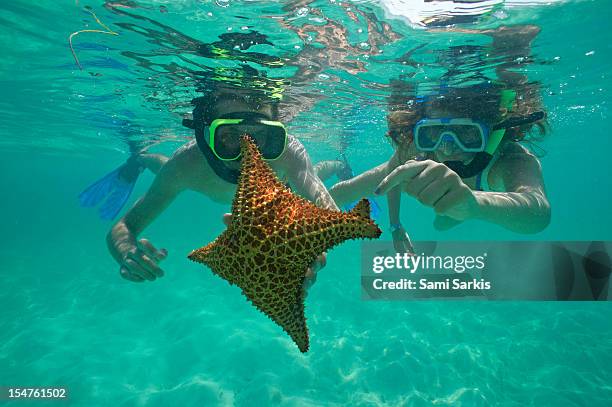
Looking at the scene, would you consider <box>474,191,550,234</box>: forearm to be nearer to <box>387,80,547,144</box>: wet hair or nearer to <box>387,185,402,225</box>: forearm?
<box>387,185,402,225</box>: forearm

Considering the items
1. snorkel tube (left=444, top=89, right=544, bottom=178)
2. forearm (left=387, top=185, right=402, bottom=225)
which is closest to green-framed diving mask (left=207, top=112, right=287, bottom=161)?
forearm (left=387, top=185, right=402, bottom=225)

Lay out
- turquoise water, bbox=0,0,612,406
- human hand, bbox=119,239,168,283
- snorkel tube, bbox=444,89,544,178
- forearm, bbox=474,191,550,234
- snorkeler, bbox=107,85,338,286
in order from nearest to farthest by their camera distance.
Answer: forearm, bbox=474,191,550,234, human hand, bbox=119,239,168,283, snorkeler, bbox=107,85,338,286, snorkel tube, bbox=444,89,544,178, turquoise water, bbox=0,0,612,406

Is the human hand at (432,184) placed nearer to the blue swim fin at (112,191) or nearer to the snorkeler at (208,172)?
the snorkeler at (208,172)

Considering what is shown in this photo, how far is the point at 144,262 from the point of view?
342 centimetres

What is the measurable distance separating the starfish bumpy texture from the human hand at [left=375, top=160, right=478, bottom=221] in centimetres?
45

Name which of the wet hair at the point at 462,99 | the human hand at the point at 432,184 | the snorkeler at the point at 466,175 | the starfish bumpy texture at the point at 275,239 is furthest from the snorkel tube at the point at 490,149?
the wet hair at the point at 462,99

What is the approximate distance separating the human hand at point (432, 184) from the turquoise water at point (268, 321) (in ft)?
16.2

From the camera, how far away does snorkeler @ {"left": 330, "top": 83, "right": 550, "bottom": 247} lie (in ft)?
7.43

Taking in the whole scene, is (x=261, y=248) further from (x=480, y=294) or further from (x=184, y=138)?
(x=184, y=138)

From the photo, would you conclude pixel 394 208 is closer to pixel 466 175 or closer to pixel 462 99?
pixel 466 175

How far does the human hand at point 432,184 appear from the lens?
7.30 feet

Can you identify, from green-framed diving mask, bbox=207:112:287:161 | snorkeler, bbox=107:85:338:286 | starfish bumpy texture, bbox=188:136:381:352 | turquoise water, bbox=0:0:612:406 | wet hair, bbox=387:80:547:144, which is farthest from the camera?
wet hair, bbox=387:80:547:144

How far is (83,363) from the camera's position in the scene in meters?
10.1

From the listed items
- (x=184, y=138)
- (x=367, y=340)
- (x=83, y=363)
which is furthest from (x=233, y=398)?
(x=184, y=138)
